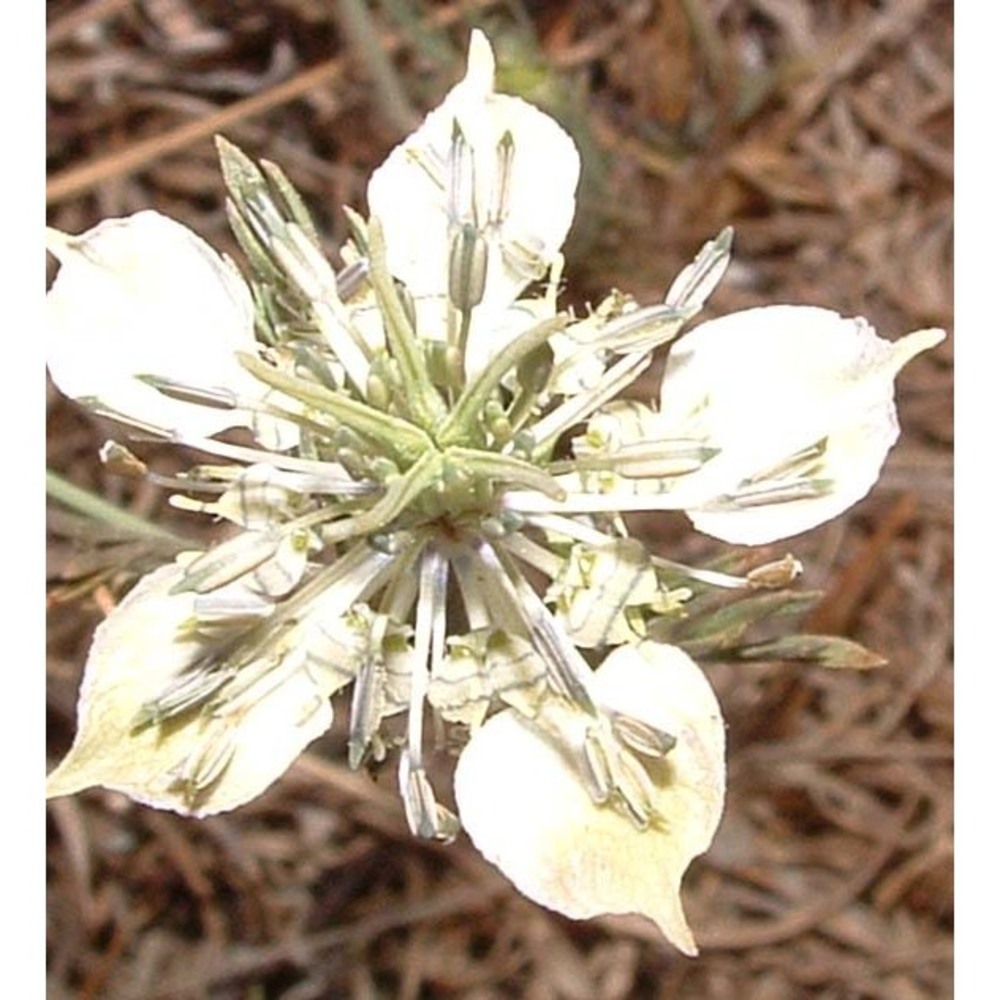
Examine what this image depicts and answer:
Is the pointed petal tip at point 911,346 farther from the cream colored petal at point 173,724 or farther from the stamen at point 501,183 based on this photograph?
the cream colored petal at point 173,724

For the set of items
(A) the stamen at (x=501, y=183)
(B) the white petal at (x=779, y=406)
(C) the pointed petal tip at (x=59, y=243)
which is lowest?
(B) the white petal at (x=779, y=406)

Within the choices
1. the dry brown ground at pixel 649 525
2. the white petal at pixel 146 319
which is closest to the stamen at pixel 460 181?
the white petal at pixel 146 319

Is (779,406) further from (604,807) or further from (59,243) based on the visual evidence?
(59,243)

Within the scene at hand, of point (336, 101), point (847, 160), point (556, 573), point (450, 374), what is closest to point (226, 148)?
point (450, 374)

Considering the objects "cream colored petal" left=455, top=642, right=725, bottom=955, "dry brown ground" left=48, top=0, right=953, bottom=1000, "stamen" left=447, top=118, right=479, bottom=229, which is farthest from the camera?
"dry brown ground" left=48, top=0, right=953, bottom=1000

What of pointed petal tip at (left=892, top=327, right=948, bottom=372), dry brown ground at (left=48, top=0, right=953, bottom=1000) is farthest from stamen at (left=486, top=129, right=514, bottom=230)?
dry brown ground at (left=48, top=0, right=953, bottom=1000)

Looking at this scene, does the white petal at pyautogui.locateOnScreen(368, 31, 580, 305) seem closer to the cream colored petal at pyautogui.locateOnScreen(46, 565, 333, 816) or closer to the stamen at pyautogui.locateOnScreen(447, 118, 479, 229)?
the stamen at pyautogui.locateOnScreen(447, 118, 479, 229)

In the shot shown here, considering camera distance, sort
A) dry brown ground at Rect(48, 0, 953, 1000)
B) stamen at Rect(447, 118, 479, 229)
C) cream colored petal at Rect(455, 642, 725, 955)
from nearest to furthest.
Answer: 1. cream colored petal at Rect(455, 642, 725, 955)
2. stamen at Rect(447, 118, 479, 229)
3. dry brown ground at Rect(48, 0, 953, 1000)

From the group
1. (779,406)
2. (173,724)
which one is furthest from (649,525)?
(173,724)
